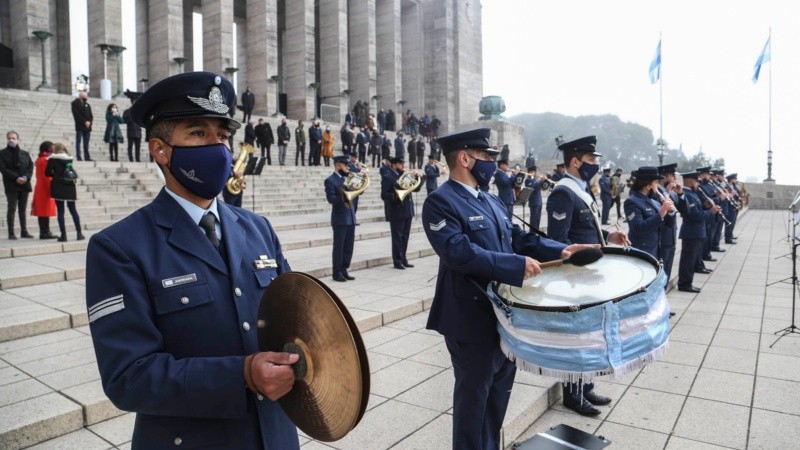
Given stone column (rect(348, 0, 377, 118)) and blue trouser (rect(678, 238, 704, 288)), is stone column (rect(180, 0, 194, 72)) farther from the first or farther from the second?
blue trouser (rect(678, 238, 704, 288))

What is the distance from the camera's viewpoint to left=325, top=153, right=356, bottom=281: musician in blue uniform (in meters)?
8.35

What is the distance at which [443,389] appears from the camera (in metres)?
4.27

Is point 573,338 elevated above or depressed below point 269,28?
below

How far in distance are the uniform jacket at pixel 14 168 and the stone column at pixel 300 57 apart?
2199cm

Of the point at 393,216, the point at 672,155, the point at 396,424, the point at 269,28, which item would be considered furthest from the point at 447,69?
the point at 672,155

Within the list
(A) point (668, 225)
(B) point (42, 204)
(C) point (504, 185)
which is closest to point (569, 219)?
(A) point (668, 225)

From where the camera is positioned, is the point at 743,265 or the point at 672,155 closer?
the point at 743,265

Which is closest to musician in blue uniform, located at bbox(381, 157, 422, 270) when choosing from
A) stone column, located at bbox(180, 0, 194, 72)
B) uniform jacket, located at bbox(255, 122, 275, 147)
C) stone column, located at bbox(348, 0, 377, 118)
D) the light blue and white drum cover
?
the light blue and white drum cover

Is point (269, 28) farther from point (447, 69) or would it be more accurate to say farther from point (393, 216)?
point (393, 216)

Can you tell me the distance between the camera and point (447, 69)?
132ft

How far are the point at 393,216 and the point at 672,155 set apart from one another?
10949 cm

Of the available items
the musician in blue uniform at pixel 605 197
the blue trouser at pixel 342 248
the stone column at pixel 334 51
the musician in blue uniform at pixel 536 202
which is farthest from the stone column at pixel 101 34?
the musician in blue uniform at pixel 605 197

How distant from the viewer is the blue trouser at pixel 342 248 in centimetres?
835

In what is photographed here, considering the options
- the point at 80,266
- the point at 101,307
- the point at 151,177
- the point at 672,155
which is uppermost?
the point at 672,155
